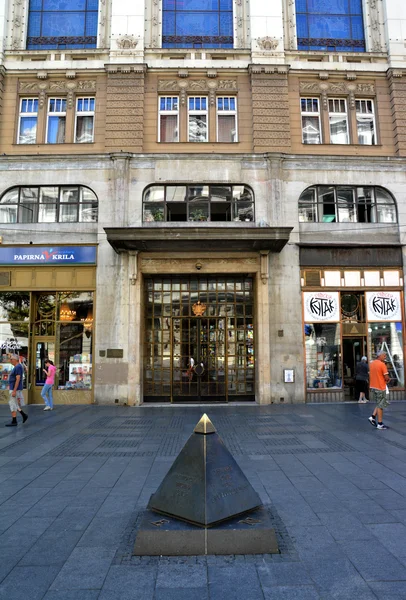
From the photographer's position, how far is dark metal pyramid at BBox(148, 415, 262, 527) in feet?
14.4

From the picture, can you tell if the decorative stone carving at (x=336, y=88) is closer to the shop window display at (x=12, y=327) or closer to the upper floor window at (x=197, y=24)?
the upper floor window at (x=197, y=24)

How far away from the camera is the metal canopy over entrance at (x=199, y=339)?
1603 cm

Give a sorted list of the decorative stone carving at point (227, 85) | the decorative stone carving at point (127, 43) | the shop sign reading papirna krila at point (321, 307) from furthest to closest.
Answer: the decorative stone carving at point (227, 85), the decorative stone carving at point (127, 43), the shop sign reading papirna krila at point (321, 307)

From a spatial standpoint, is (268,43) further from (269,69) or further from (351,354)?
(351,354)

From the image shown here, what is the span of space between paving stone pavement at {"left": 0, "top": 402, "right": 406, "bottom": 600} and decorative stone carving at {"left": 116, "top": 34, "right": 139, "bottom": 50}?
15.2 metres

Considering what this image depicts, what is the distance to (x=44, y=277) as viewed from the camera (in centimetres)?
1589

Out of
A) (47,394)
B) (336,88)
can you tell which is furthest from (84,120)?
(47,394)

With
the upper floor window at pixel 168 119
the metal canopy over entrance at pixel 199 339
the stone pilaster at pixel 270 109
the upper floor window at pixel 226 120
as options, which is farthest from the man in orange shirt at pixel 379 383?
the upper floor window at pixel 168 119

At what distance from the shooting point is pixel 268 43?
17.1 metres

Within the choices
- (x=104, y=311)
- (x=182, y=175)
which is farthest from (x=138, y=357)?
(x=182, y=175)

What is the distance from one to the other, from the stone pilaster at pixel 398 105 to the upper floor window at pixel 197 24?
7.02m

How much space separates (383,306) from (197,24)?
14.3 m

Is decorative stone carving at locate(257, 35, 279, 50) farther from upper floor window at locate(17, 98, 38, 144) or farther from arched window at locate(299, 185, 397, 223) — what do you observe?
upper floor window at locate(17, 98, 38, 144)

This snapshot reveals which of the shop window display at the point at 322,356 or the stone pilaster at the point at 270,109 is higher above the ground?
the stone pilaster at the point at 270,109
